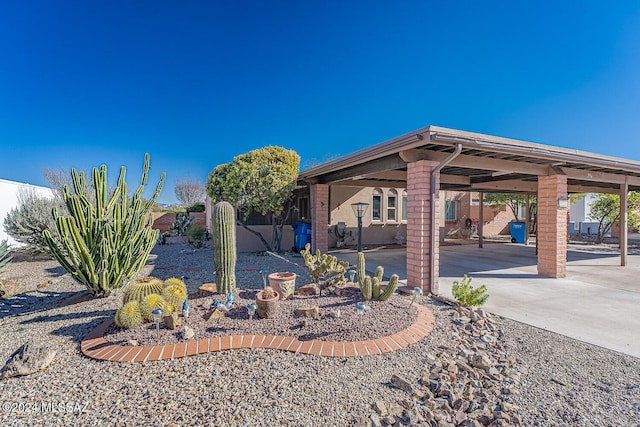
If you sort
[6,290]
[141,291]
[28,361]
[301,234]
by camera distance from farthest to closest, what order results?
[301,234]
[6,290]
[141,291]
[28,361]

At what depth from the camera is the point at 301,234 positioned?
10.4 metres

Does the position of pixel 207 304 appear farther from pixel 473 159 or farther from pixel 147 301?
pixel 473 159

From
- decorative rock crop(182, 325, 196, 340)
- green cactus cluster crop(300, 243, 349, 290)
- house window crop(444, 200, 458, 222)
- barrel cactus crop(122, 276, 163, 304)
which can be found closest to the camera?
decorative rock crop(182, 325, 196, 340)

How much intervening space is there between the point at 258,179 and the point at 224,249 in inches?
193

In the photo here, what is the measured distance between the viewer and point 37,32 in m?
7.81

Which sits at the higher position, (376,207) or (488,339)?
(376,207)

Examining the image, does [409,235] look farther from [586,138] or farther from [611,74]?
[586,138]

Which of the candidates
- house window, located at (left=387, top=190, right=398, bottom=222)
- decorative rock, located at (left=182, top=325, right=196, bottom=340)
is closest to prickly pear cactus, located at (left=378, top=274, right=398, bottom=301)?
decorative rock, located at (left=182, top=325, right=196, bottom=340)

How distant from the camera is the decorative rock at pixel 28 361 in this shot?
8.00 ft

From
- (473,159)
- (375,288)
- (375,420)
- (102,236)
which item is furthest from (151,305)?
(473,159)

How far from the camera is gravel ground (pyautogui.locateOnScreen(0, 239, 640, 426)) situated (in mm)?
1981

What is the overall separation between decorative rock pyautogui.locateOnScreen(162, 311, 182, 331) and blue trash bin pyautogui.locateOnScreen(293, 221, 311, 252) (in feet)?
23.6

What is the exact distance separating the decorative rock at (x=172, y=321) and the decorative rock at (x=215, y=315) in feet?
1.04

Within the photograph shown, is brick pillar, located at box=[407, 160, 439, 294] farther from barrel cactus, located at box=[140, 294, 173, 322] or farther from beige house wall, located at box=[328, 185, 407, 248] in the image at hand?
beige house wall, located at box=[328, 185, 407, 248]
